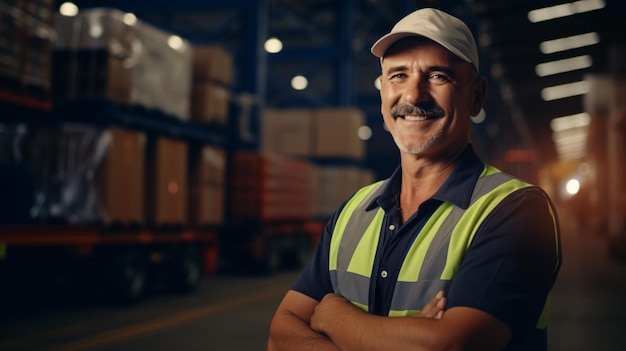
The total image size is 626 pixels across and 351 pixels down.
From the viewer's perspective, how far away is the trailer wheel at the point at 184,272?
35.9 ft

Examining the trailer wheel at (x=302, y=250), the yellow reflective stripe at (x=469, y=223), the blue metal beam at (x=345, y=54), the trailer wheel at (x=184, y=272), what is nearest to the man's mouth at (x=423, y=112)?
the yellow reflective stripe at (x=469, y=223)

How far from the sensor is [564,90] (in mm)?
39625

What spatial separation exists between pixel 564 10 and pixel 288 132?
11.8 meters

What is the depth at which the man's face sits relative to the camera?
7.04 feet

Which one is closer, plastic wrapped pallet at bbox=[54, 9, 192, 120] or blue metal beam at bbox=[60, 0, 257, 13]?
plastic wrapped pallet at bbox=[54, 9, 192, 120]

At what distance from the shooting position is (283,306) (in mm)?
2426

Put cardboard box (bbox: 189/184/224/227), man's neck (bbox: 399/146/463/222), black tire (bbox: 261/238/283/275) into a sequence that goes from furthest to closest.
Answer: black tire (bbox: 261/238/283/275) < cardboard box (bbox: 189/184/224/227) < man's neck (bbox: 399/146/463/222)

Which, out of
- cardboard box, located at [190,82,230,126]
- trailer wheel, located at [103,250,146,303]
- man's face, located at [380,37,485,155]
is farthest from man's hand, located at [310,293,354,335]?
cardboard box, located at [190,82,230,126]

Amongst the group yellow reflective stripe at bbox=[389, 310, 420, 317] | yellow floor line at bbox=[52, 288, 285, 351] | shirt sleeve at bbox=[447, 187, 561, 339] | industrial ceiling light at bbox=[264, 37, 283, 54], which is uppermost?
industrial ceiling light at bbox=[264, 37, 283, 54]

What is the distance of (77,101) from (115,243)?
1.75 meters

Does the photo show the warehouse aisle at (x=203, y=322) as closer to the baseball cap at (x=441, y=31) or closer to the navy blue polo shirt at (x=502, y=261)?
the navy blue polo shirt at (x=502, y=261)

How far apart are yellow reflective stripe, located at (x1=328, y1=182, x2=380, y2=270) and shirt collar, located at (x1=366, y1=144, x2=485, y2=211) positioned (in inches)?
3.4

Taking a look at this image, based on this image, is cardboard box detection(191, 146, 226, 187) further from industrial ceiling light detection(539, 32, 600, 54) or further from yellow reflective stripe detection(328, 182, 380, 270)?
industrial ceiling light detection(539, 32, 600, 54)

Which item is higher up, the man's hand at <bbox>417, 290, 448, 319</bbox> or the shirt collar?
the shirt collar
